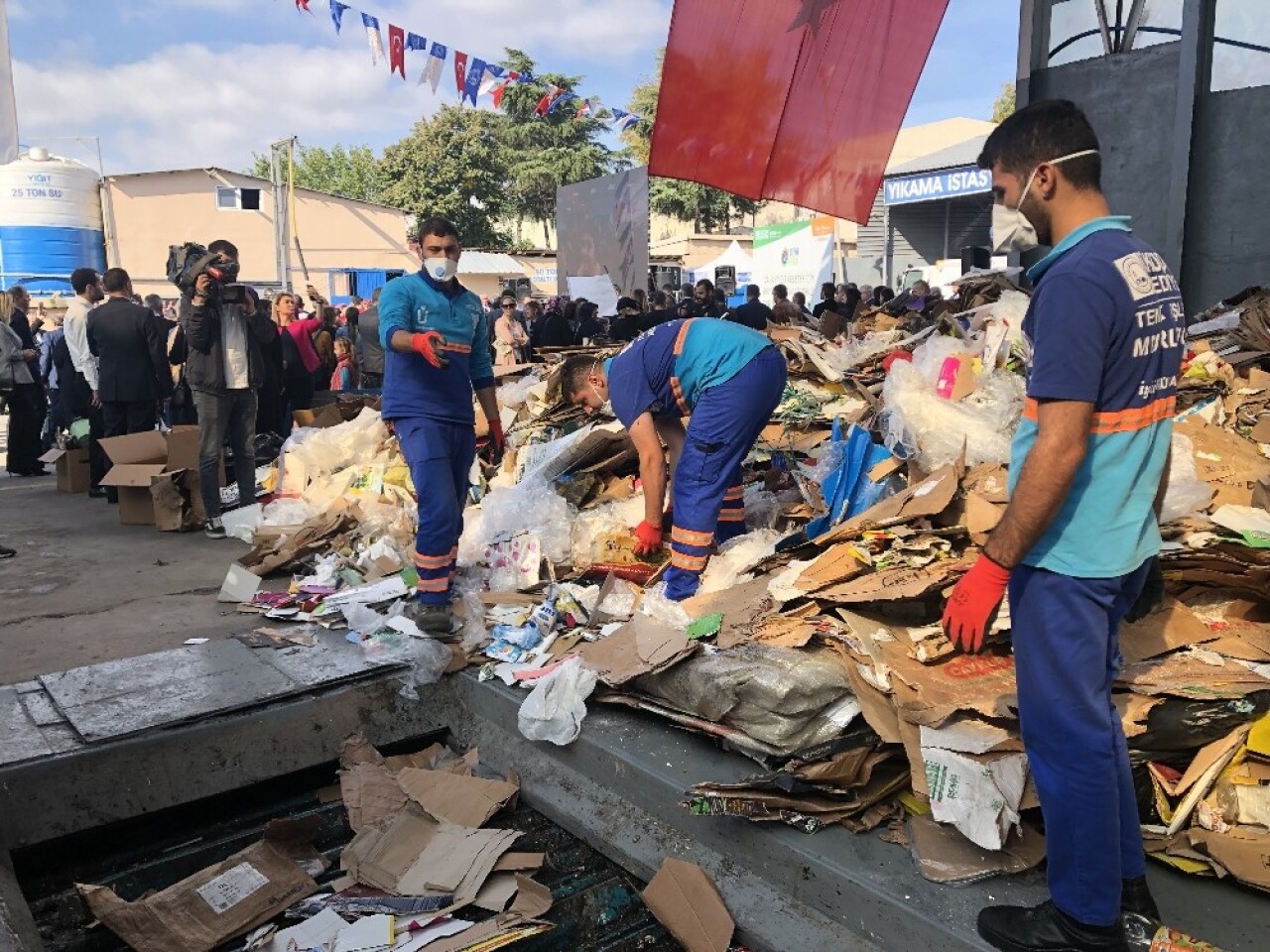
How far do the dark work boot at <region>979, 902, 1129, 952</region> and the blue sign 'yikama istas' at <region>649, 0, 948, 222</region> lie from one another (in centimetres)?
488

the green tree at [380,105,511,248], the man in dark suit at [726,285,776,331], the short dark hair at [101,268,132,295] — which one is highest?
the green tree at [380,105,511,248]

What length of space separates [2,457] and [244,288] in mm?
6789

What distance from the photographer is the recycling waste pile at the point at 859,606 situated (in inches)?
87.3

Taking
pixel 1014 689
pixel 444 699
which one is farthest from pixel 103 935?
pixel 1014 689

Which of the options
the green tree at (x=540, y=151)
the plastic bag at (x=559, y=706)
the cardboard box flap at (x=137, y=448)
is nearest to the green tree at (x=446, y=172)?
the green tree at (x=540, y=151)

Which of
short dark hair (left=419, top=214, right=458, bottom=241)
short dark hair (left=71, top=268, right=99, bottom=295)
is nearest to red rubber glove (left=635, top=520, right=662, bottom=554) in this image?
short dark hair (left=419, top=214, right=458, bottom=241)

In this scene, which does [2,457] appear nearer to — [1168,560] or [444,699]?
[444,699]

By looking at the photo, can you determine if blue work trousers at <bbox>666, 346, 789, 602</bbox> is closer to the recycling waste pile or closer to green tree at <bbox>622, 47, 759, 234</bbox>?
the recycling waste pile

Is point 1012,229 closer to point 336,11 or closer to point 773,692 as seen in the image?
point 773,692

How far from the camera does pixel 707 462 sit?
3.75 meters

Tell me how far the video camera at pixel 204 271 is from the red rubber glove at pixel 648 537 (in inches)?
119

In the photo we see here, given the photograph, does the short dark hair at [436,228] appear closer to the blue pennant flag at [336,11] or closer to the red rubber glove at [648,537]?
the red rubber glove at [648,537]

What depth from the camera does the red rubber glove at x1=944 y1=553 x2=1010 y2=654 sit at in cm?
186

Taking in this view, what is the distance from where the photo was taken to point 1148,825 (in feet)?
7.11
